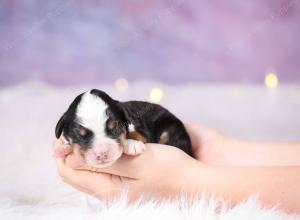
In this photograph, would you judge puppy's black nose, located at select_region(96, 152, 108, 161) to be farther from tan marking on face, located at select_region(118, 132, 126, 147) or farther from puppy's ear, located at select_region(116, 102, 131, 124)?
puppy's ear, located at select_region(116, 102, 131, 124)

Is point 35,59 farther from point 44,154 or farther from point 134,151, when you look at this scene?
point 134,151

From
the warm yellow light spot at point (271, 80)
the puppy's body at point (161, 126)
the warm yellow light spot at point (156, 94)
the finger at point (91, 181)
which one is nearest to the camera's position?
the finger at point (91, 181)

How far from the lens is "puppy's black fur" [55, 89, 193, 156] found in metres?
2.09

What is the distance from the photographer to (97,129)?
205 cm

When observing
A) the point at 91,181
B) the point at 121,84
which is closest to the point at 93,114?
the point at 91,181

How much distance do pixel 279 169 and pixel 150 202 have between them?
0.50 m

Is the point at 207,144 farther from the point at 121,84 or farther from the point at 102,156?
the point at 121,84

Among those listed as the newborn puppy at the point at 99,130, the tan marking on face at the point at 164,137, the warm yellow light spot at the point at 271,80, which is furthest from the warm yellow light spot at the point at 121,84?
the newborn puppy at the point at 99,130

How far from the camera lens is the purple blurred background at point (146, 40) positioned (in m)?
3.93

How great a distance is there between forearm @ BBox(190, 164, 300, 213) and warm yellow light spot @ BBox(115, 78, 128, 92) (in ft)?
6.48

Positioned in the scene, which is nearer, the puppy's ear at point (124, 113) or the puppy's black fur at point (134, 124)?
the puppy's black fur at point (134, 124)

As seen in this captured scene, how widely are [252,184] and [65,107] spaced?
2.01 m

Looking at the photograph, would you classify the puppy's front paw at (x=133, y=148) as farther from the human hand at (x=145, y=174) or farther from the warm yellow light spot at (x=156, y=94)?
the warm yellow light spot at (x=156, y=94)

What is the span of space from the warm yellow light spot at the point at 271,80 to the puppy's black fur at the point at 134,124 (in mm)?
1764
